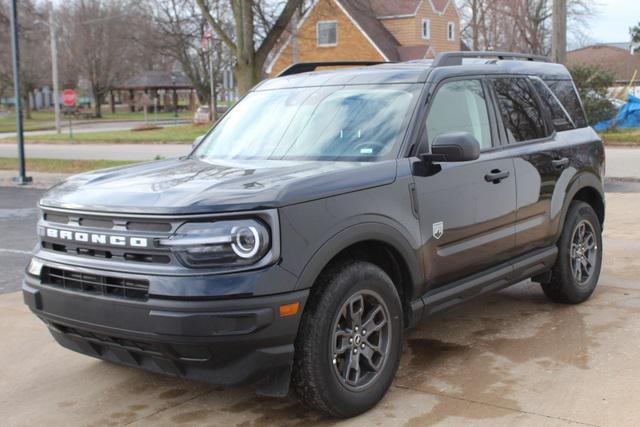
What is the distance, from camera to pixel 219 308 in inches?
139

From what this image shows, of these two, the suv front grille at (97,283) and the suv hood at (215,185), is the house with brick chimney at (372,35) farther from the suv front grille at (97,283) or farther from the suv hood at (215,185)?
the suv front grille at (97,283)

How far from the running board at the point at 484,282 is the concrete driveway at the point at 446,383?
0.42 metres

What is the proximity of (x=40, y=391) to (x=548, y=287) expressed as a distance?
12.6 feet

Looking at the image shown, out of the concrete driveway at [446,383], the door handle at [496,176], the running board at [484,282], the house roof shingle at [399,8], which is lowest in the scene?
the concrete driveway at [446,383]

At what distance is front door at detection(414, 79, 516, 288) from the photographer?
4559 mm

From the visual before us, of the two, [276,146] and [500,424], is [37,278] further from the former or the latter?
[500,424]

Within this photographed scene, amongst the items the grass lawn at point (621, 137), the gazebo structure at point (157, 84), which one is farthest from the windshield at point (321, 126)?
the gazebo structure at point (157, 84)

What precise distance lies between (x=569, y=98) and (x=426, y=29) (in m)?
44.5

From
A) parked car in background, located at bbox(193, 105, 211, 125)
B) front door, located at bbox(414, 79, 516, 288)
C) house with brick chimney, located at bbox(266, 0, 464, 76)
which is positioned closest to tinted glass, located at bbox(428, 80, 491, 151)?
front door, located at bbox(414, 79, 516, 288)

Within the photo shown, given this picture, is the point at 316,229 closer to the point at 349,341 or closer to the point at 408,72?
the point at 349,341

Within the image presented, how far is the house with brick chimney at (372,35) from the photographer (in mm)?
46250

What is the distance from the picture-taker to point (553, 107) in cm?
600

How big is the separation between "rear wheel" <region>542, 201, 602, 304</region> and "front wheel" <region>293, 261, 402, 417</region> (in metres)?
2.20

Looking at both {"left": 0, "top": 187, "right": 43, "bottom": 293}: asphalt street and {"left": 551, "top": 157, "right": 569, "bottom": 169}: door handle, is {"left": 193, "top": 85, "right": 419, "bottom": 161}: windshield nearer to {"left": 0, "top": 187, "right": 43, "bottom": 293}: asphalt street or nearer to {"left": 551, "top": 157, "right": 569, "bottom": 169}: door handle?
{"left": 551, "top": 157, "right": 569, "bottom": 169}: door handle
